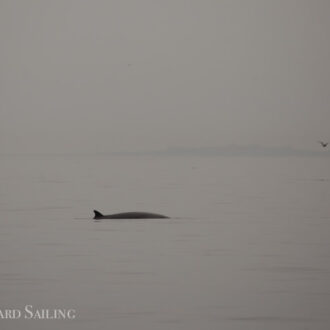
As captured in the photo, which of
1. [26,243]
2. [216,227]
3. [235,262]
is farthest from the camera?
[216,227]

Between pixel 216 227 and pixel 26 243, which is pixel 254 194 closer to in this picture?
pixel 216 227

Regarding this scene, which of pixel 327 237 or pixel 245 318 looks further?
pixel 327 237

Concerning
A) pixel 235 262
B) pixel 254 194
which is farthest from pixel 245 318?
pixel 254 194

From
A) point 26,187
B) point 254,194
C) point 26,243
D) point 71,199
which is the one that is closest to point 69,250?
point 26,243

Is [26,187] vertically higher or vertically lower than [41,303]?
higher

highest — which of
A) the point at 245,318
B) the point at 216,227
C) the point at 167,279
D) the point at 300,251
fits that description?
the point at 216,227

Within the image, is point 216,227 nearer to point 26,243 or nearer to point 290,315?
point 26,243

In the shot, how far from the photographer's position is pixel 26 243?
87.0 ft

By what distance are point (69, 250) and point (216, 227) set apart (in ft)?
26.1

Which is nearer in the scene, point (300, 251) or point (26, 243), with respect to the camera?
point (300, 251)

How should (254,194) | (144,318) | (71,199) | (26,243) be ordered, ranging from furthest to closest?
1. (254,194)
2. (71,199)
3. (26,243)
4. (144,318)

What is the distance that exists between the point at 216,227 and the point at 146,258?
28.3 feet

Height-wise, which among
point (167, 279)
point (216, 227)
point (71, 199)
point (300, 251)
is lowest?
point (167, 279)

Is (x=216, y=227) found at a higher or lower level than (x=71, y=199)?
lower
